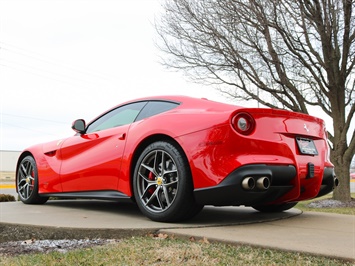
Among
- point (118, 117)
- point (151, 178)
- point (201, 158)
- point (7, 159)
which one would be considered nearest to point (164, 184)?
point (151, 178)

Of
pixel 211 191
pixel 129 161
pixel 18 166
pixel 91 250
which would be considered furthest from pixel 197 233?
pixel 18 166

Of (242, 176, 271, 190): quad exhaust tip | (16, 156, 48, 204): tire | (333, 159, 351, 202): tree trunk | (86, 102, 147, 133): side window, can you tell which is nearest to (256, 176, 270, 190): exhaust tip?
(242, 176, 271, 190): quad exhaust tip

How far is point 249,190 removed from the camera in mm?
3207

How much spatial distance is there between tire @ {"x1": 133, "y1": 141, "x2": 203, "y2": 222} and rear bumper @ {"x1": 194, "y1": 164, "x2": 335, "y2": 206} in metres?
0.15

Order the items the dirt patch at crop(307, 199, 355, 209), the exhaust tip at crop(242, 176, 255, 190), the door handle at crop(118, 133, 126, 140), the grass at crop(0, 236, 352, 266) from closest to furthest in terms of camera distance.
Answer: the grass at crop(0, 236, 352, 266)
the exhaust tip at crop(242, 176, 255, 190)
the door handle at crop(118, 133, 126, 140)
the dirt patch at crop(307, 199, 355, 209)

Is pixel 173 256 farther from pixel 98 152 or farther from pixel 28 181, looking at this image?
pixel 28 181

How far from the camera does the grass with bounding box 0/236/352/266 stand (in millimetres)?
2438

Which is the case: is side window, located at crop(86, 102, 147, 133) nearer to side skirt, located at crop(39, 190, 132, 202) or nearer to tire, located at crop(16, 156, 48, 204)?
side skirt, located at crop(39, 190, 132, 202)

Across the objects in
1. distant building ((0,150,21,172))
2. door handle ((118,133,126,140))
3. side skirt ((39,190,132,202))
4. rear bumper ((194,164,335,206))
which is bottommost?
distant building ((0,150,21,172))

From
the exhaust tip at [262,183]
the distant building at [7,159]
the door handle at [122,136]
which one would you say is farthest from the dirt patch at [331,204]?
the distant building at [7,159]

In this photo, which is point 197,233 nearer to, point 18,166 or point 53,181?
point 53,181

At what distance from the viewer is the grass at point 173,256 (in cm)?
244

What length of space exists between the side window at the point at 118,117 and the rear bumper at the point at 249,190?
55.3 inches

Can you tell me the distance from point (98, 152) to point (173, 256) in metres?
2.17
